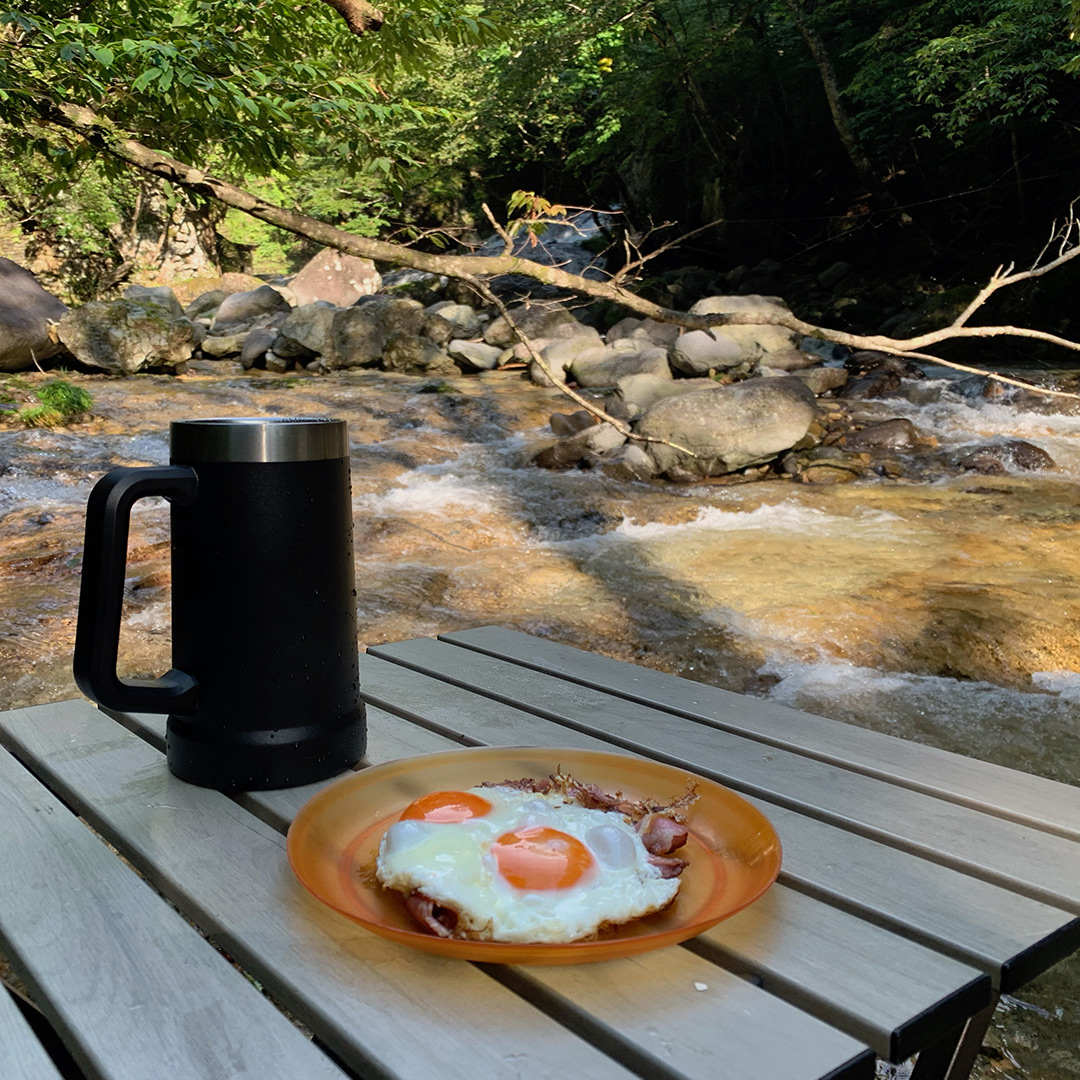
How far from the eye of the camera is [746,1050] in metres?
0.65

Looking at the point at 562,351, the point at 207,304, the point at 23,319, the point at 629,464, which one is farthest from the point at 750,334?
the point at 207,304

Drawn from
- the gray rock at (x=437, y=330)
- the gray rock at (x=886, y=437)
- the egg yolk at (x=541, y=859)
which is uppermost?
the gray rock at (x=437, y=330)

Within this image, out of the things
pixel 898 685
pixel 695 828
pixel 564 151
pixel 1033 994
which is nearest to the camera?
pixel 695 828

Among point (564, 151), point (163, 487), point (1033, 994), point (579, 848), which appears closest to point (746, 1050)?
point (579, 848)

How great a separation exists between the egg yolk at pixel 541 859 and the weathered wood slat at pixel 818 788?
0.35 meters

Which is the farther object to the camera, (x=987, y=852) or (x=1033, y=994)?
(x=1033, y=994)

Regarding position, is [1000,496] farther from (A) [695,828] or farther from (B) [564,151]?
(B) [564,151]

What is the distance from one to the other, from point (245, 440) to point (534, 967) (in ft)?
1.94

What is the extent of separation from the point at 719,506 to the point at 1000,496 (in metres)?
2.00

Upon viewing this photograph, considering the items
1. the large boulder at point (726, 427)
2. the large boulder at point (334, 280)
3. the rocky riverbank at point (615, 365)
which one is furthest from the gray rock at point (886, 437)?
the large boulder at point (334, 280)

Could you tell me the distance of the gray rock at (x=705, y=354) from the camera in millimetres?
10359

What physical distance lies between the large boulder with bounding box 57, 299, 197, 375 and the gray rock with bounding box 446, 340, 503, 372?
10.7ft

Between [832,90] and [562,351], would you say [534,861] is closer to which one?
[562,351]

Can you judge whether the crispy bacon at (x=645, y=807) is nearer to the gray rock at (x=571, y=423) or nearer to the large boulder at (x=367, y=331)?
the gray rock at (x=571, y=423)
